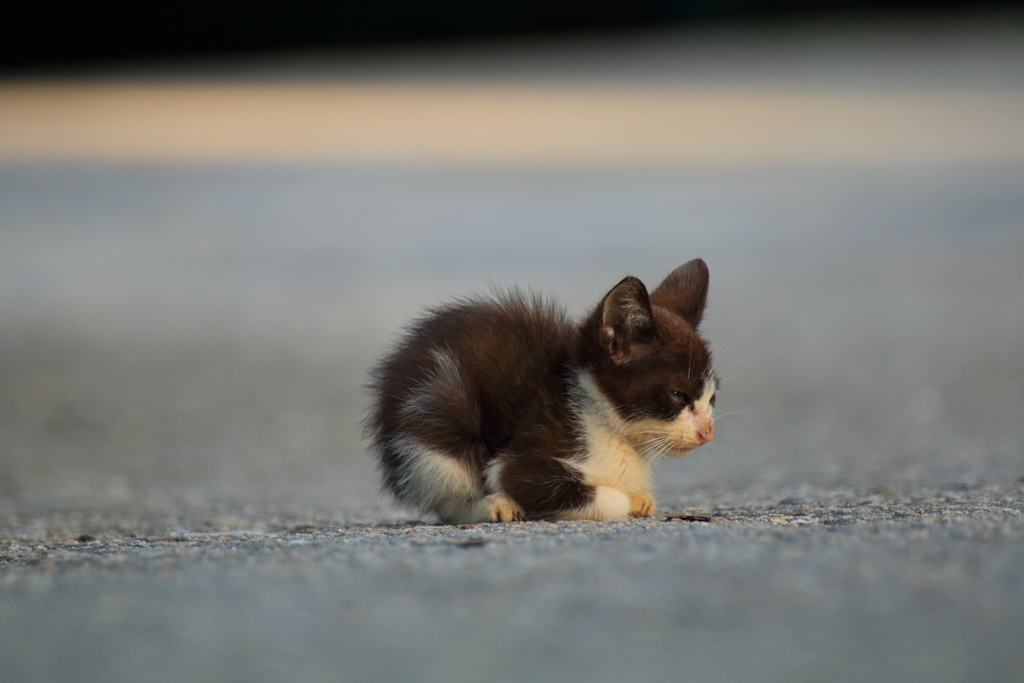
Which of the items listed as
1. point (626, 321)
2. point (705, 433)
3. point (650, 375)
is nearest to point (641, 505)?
point (705, 433)

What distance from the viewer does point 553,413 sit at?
A: 294 cm

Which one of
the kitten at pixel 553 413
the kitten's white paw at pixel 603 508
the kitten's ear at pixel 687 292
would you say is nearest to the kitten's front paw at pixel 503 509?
the kitten at pixel 553 413

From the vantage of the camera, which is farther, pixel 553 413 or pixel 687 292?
pixel 687 292

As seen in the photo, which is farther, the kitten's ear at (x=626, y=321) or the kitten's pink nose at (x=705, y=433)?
the kitten's pink nose at (x=705, y=433)

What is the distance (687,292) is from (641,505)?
2.46 ft

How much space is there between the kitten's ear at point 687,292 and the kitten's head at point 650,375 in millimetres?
267

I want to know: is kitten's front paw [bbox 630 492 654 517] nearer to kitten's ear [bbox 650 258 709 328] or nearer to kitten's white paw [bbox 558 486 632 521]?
kitten's white paw [bbox 558 486 632 521]

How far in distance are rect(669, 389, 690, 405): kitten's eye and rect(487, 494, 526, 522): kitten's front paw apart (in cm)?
54

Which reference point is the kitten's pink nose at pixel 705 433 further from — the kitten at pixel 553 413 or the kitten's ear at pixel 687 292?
the kitten's ear at pixel 687 292

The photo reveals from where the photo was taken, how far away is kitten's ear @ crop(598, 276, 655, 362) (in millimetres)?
2824

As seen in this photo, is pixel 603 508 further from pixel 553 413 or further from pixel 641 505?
pixel 553 413

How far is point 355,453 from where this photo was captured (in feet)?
19.9

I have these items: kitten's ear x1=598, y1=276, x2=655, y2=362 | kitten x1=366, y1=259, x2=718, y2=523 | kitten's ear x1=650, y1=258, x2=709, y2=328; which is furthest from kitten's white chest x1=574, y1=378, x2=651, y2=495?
kitten's ear x1=650, y1=258, x2=709, y2=328

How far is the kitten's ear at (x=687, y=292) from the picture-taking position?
3264mm
